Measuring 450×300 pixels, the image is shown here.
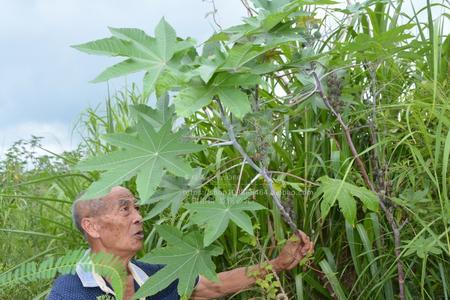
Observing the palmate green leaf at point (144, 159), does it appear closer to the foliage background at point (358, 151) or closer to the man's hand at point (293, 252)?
the foliage background at point (358, 151)

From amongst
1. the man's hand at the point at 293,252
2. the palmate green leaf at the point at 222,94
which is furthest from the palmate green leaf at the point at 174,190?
the palmate green leaf at the point at 222,94

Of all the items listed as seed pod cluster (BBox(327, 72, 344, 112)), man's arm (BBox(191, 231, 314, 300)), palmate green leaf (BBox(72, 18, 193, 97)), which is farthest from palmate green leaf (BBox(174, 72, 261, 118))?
man's arm (BBox(191, 231, 314, 300))

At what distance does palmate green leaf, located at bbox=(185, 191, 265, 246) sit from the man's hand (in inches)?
14.0

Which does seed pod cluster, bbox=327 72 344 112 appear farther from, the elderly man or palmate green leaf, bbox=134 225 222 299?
the elderly man

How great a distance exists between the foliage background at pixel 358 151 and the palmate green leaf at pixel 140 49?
0.73 ft

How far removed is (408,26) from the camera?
168 cm

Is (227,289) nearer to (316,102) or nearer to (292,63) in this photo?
(316,102)

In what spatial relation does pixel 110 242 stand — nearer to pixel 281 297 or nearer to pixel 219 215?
pixel 281 297

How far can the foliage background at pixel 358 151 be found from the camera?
175cm

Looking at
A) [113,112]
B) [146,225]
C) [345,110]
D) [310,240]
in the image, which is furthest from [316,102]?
[113,112]

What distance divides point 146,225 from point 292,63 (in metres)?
1.30

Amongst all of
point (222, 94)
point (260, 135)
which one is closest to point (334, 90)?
point (260, 135)

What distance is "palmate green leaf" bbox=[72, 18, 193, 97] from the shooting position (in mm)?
1430

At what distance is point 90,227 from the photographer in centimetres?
232
